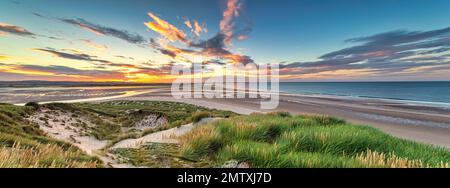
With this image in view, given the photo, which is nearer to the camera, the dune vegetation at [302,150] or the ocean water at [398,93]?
the dune vegetation at [302,150]

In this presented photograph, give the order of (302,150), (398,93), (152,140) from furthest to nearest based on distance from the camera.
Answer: (398,93) → (152,140) → (302,150)

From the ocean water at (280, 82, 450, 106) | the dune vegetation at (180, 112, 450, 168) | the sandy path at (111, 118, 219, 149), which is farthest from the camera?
the ocean water at (280, 82, 450, 106)

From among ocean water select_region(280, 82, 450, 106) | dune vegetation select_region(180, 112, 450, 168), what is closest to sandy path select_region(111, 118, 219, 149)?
dune vegetation select_region(180, 112, 450, 168)

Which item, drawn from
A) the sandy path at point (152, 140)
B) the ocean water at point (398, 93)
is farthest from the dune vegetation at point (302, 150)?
the ocean water at point (398, 93)

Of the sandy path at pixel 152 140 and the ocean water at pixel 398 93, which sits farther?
the ocean water at pixel 398 93

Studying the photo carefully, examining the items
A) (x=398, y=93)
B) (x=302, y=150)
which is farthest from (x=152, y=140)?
(x=398, y=93)

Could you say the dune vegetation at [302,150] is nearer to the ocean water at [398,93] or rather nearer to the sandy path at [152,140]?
the sandy path at [152,140]

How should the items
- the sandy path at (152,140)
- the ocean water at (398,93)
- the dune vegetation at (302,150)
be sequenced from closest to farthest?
1. the dune vegetation at (302,150)
2. the sandy path at (152,140)
3. the ocean water at (398,93)

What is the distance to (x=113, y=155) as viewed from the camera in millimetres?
4883

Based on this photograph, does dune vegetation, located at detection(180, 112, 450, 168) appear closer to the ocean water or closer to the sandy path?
the sandy path

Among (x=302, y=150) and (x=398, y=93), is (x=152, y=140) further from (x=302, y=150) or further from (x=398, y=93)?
(x=398, y=93)

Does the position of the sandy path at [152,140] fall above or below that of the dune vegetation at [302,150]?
below

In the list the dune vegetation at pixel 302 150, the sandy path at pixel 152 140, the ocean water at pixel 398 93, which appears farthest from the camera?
the ocean water at pixel 398 93
